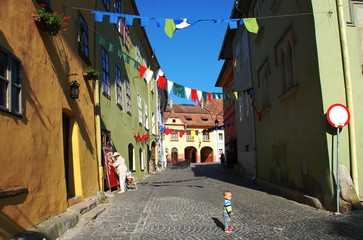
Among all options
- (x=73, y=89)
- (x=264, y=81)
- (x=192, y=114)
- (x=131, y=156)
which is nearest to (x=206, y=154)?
(x=192, y=114)

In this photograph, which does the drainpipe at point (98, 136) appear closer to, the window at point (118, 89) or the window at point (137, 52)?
the window at point (118, 89)

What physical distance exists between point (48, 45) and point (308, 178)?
21.5 feet

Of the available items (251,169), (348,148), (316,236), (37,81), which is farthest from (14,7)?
(251,169)

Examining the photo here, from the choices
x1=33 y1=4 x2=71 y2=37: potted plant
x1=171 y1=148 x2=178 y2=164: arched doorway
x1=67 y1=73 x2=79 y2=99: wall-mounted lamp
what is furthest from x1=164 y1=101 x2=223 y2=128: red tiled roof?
x1=33 y1=4 x2=71 y2=37: potted plant

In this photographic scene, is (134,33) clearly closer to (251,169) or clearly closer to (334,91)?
(251,169)

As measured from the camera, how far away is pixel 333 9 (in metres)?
7.71

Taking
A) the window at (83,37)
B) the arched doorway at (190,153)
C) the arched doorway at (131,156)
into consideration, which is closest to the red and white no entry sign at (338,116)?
the window at (83,37)

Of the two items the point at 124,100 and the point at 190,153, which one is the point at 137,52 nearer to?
the point at 124,100

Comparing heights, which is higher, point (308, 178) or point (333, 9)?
point (333, 9)

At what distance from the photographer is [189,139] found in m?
53.8

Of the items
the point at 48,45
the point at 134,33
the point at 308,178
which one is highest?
the point at 134,33

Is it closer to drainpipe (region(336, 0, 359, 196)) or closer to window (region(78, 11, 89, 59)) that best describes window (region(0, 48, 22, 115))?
window (region(78, 11, 89, 59))

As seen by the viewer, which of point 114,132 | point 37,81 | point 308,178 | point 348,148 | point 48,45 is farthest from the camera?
point 114,132

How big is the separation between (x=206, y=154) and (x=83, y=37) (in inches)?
1933
